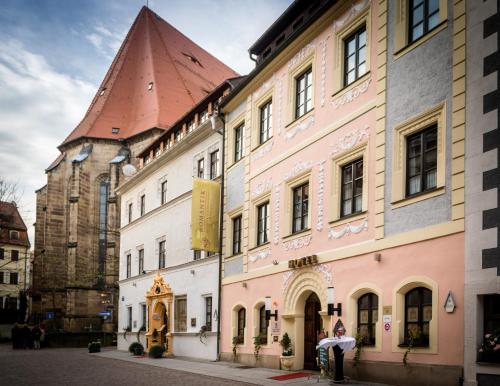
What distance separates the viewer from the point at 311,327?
18.5m

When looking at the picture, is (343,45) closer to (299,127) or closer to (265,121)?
(299,127)

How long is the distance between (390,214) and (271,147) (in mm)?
7441

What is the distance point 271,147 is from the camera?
69.4 ft

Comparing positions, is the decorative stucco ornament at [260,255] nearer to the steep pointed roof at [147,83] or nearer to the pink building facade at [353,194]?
the pink building facade at [353,194]

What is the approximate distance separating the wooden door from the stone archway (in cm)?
10

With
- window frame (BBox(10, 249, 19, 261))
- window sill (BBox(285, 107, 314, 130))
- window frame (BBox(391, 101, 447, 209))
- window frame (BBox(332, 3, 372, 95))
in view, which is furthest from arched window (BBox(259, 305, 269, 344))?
window frame (BBox(10, 249, 19, 261))

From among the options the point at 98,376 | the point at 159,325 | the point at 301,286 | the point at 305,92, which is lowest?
the point at 159,325

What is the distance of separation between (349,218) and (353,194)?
648 millimetres

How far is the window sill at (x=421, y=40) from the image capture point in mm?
13192

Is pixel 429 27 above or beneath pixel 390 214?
above

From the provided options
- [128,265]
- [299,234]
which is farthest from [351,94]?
[128,265]

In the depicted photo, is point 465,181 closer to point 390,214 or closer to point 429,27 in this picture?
point 390,214

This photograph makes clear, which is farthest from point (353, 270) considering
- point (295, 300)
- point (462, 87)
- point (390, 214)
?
point (462, 87)

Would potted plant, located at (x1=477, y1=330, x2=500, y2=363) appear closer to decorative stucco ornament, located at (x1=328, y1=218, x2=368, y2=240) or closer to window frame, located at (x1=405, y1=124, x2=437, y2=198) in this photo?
window frame, located at (x1=405, y1=124, x2=437, y2=198)
